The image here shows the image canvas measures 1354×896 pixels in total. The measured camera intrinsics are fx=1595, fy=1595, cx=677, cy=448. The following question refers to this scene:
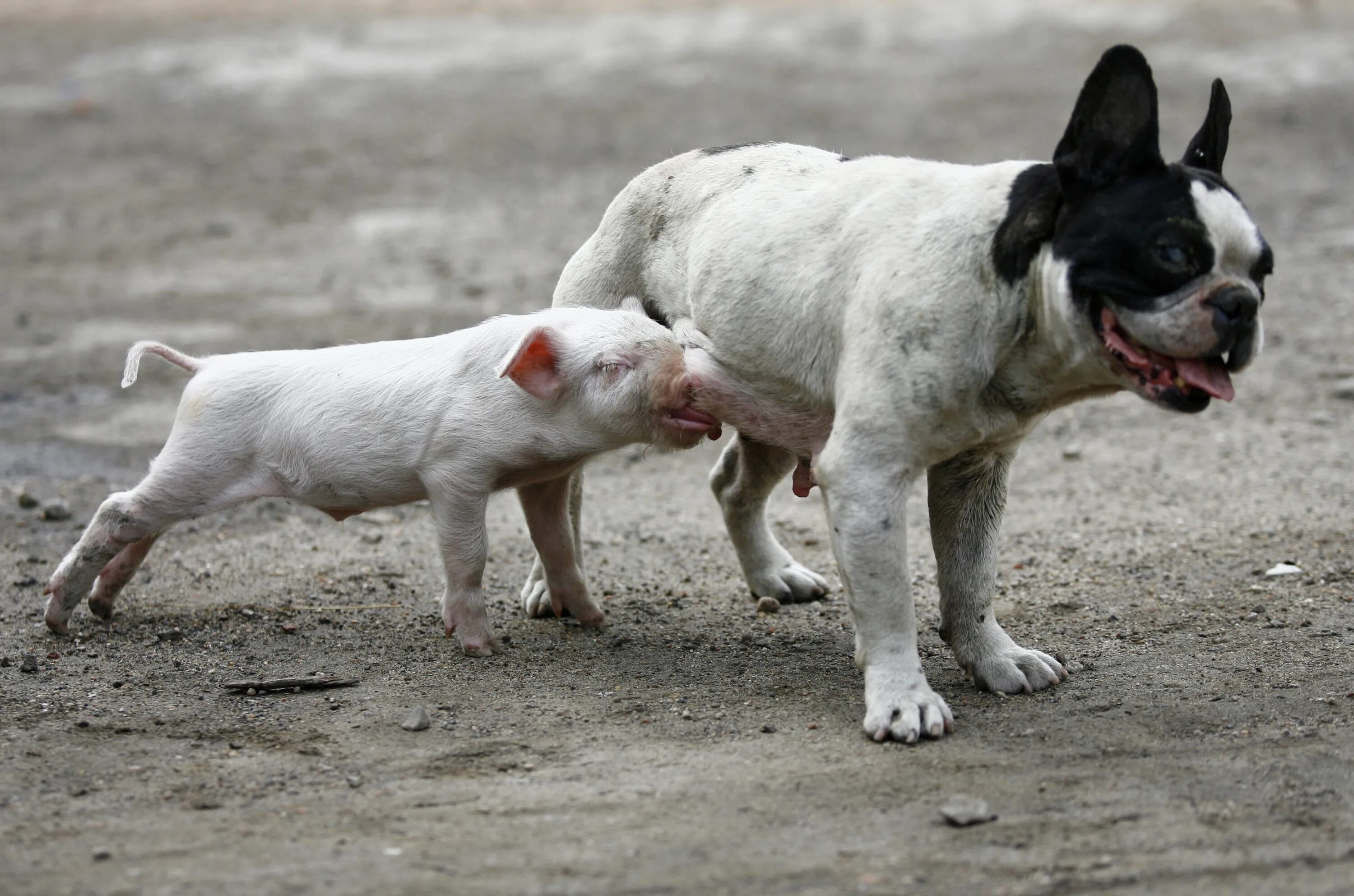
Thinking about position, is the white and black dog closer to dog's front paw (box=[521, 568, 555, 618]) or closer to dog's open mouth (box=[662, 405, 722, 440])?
dog's open mouth (box=[662, 405, 722, 440])

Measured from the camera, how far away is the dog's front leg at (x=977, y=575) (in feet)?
18.1

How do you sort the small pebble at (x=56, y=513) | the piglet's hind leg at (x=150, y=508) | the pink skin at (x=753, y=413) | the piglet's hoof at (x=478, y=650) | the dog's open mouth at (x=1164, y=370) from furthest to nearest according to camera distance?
the small pebble at (x=56, y=513) < the piglet's hind leg at (x=150, y=508) < the piglet's hoof at (x=478, y=650) < the pink skin at (x=753, y=413) < the dog's open mouth at (x=1164, y=370)

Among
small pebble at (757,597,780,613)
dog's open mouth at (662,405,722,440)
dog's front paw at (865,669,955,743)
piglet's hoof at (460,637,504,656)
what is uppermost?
dog's open mouth at (662,405,722,440)

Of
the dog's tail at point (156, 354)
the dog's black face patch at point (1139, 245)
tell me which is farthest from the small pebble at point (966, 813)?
the dog's tail at point (156, 354)

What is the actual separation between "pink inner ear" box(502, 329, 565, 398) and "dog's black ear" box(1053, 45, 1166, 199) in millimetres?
2022

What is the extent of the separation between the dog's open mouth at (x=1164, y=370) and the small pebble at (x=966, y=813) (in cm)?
129

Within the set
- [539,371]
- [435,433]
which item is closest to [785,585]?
[539,371]

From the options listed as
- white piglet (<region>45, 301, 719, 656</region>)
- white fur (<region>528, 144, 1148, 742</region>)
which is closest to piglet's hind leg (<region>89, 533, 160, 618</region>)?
white piglet (<region>45, 301, 719, 656</region>)

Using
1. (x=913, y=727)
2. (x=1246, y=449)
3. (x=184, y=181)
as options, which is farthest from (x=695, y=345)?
(x=184, y=181)

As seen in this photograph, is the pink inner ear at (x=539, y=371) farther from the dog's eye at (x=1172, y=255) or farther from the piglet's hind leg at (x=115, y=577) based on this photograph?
the dog's eye at (x=1172, y=255)

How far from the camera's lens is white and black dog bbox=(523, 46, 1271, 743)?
4559mm

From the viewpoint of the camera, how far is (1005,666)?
5504 millimetres

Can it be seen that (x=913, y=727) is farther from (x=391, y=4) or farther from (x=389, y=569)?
(x=391, y=4)

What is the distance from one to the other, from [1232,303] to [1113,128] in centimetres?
61
